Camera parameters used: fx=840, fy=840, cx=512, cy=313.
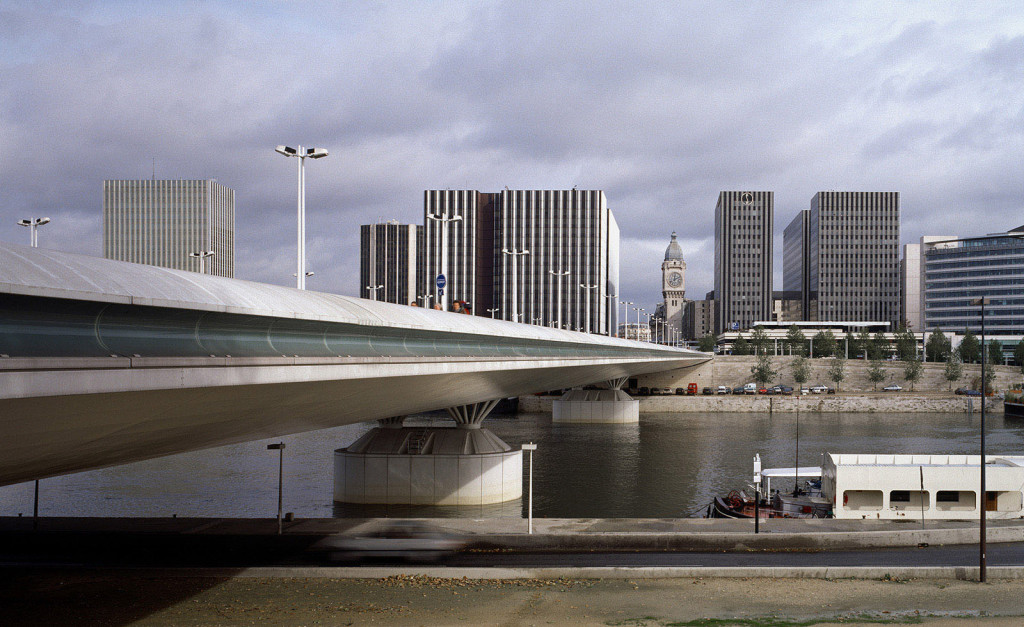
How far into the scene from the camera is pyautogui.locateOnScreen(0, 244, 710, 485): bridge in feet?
33.1

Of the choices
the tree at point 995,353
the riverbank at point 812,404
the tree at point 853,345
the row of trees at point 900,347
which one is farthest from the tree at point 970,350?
the riverbank at point 812,404

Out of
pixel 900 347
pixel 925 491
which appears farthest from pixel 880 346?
pixel 925 491

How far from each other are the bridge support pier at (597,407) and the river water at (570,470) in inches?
207

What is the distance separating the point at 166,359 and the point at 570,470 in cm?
4318

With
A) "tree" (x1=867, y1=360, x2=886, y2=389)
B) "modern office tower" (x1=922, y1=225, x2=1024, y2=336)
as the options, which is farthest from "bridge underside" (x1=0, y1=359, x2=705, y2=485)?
"modern office tower" (x1=922, y1=225, x2=1024, y2=336)

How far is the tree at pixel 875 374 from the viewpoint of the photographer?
12500cm

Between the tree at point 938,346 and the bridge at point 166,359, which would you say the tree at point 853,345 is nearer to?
the tree at point 938,346

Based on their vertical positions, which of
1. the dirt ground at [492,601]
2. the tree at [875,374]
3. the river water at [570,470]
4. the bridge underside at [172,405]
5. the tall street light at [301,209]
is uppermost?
the tall street light at [301,209]

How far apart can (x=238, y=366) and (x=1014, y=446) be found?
7199 centimetres

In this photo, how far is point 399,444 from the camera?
39844 millimetres

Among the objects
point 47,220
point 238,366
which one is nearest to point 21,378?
point 238,366

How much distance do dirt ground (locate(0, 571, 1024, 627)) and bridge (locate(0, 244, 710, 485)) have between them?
12.4ft

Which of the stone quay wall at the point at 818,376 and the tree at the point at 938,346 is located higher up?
the tree at the point at 938,346

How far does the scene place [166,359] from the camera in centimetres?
1187
